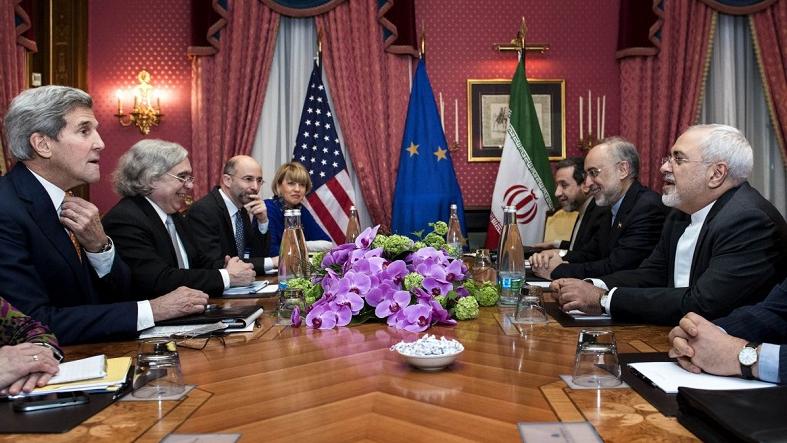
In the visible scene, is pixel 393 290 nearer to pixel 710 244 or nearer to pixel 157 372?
pixel 157 372

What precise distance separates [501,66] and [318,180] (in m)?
1.96

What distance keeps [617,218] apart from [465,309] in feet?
5.83

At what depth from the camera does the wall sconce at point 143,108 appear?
6.08 m

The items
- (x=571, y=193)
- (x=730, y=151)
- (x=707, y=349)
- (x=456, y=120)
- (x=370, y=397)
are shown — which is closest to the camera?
(x=370, y=397)

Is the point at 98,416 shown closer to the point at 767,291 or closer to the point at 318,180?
the point at 767,291

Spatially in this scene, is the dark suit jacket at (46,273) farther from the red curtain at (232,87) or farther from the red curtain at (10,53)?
Result: the red curtain at (232,87)

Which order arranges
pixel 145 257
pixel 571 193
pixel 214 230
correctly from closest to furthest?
pixel 145 257, pixel 214 230, pixel 571 193

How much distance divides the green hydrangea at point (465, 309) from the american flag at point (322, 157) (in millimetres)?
3717

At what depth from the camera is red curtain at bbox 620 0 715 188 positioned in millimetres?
6098

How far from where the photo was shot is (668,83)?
6.13 m

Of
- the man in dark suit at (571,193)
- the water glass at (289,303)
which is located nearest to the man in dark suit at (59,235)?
the water glass at (289,303)

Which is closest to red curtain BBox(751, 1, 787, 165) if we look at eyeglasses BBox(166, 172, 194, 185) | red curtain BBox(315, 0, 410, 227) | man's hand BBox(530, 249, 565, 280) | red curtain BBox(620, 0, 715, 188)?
red curtain BBox(620, 0, 715, 188)

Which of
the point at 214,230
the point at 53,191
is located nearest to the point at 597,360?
the point at 53,191

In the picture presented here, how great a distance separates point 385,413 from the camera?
4.42 ft
